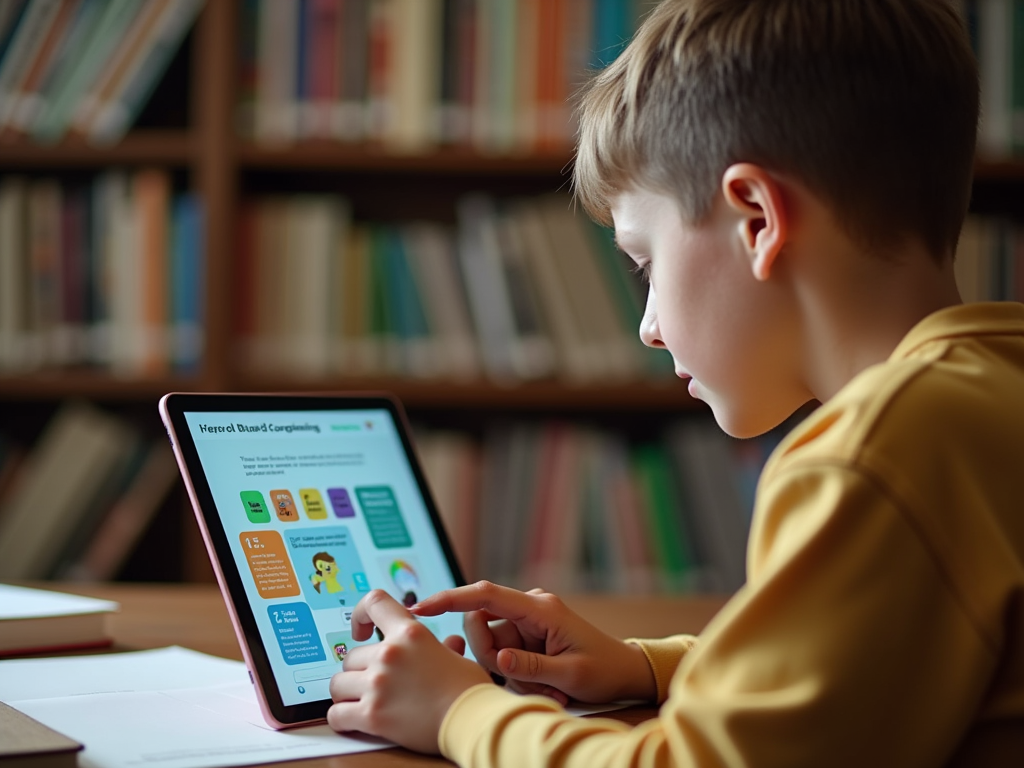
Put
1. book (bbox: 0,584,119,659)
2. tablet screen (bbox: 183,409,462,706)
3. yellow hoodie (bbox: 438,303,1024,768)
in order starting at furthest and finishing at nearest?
book (bbox: 0,584,119,659) → tablet screen (bbox: 183,409,462,706) → yellow hoodie (bbox: 438,303,1024,768)

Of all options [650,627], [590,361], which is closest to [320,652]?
[650,627]

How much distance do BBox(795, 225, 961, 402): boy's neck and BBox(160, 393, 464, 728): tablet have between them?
0.34 metres

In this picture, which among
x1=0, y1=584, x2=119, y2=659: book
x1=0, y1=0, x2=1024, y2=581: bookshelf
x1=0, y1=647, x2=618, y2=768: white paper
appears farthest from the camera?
x1=0, y1=0, x2=1024, y2=581: bookshelf

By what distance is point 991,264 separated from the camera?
1.90 metres

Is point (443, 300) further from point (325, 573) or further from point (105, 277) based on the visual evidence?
point (325, 573)

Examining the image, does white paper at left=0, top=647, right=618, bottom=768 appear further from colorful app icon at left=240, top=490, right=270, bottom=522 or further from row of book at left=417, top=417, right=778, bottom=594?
row of book at left=417, top=417, right=778, bottom=594

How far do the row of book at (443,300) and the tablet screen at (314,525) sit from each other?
0.99 m

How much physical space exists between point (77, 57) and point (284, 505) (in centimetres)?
136

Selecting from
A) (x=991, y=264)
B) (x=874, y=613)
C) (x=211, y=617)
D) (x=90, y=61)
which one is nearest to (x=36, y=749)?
(x=874, y=613)

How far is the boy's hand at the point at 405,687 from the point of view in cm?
64

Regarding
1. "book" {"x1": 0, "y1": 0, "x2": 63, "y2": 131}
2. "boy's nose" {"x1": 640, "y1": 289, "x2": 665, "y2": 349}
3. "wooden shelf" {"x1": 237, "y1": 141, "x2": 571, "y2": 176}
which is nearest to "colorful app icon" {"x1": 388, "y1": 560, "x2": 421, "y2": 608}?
"boy's nose" {"x1": 640, "y1": 289, "x2": 665, "y2": 349}

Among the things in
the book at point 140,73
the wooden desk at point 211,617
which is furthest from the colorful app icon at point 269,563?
the book at point 140,73

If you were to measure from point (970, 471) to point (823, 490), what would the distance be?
0.25 ft

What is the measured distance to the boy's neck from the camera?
0.66 m
